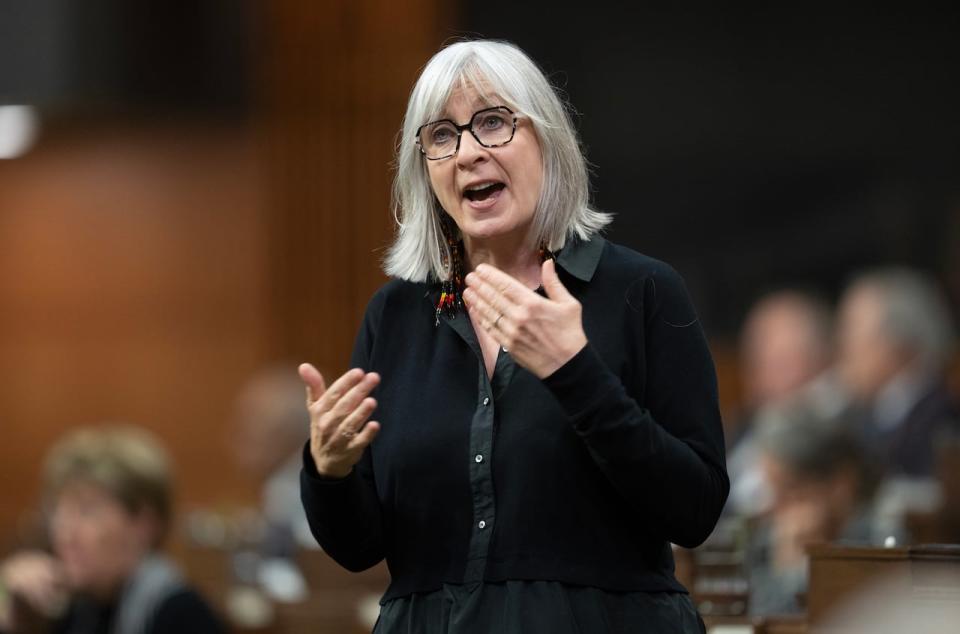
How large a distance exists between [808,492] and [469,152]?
9.30ft

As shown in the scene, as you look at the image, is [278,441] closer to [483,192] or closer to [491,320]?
[483,192]

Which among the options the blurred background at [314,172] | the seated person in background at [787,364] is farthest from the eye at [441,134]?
the blurred background at [314,172]

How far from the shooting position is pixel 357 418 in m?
2.52

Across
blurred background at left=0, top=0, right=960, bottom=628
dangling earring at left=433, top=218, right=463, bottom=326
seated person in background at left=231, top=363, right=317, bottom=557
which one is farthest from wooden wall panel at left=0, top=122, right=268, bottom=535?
dangling earring at left=433, top=218, right=463, bottom=326

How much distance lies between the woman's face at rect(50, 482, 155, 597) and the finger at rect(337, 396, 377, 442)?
2308mm

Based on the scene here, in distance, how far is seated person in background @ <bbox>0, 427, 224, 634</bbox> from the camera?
461 cm

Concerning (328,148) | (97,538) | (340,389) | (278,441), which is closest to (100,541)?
(97,538)

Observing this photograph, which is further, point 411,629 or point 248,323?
point 248,323

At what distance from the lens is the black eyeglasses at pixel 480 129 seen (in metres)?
2.68

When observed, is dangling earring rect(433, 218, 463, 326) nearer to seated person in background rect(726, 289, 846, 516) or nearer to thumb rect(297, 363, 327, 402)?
thumb rect(297, 363, 327, 402)

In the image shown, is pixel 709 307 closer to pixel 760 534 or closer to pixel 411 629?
pixel 760 534

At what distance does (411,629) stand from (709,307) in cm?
790

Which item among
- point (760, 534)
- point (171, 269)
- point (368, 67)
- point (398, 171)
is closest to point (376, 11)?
point (368, 67)

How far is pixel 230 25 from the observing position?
11.1 metres
